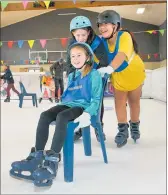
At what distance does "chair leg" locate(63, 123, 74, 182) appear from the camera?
1184 millimetres

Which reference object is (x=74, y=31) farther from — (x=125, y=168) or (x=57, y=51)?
(x=57, y=51)

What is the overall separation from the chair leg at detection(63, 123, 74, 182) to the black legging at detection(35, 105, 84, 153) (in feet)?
0.09

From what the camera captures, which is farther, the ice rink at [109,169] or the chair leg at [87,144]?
the chair leg at [87,144]

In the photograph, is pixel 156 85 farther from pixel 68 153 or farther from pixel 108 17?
pixel 68 153

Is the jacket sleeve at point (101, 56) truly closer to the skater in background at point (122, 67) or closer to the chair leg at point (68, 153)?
the skater in background at point (122, 67)

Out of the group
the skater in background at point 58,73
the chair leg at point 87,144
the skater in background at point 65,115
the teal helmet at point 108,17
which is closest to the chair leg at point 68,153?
the skater in background at point 65,115

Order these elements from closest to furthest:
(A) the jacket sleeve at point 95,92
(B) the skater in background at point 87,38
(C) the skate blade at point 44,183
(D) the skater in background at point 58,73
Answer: (C) the skate blade at point 44,183
(A) the jacket sleeve at point 95,92
(B) the skater in background at point 87,38
(D) the skater in background at point 58,73

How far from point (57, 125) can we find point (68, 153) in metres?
0.13

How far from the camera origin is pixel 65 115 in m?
1.21

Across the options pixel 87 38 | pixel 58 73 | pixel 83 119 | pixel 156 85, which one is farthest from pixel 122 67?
pixel 156 85

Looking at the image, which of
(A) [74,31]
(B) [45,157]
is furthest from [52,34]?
(B) [45,157]

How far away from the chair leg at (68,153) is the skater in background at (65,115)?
1.0 inches

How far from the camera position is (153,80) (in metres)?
7.34

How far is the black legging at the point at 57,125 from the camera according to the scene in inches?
45.8
